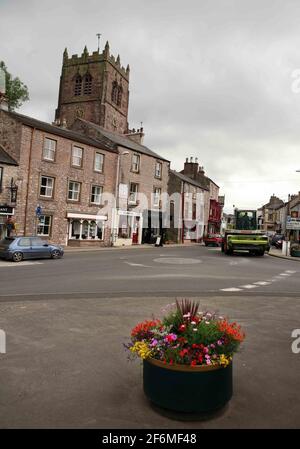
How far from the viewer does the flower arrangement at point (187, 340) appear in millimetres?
3711

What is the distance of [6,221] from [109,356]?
21.4m

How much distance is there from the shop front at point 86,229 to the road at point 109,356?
703 inches

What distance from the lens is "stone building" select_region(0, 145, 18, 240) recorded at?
2462 cm

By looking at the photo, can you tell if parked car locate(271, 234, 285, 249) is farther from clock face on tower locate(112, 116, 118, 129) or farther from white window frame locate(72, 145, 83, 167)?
clock face on tower locate(112, 116, 118, 129)

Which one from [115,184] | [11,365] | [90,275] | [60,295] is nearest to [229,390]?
[11,365]

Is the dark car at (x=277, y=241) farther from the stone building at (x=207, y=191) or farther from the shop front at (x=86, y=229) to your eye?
the shop front at (x=86, y=229)

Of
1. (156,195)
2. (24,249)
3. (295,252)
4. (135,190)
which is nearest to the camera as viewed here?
(24,249)

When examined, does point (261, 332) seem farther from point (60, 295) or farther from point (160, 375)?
point (60, 295)

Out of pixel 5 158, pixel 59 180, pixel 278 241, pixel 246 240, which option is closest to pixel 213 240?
pixel 278 241

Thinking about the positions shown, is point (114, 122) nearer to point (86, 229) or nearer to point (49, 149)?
point (86, 229)

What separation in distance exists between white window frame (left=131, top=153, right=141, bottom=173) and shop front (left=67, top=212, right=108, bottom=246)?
6947mm

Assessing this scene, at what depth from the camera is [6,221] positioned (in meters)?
24.6

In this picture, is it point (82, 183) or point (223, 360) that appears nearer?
point (223, 360)

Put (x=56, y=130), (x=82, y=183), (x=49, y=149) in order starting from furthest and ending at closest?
(x=82, y=183) < (x=56, y=130) < (x=49, y=149)
